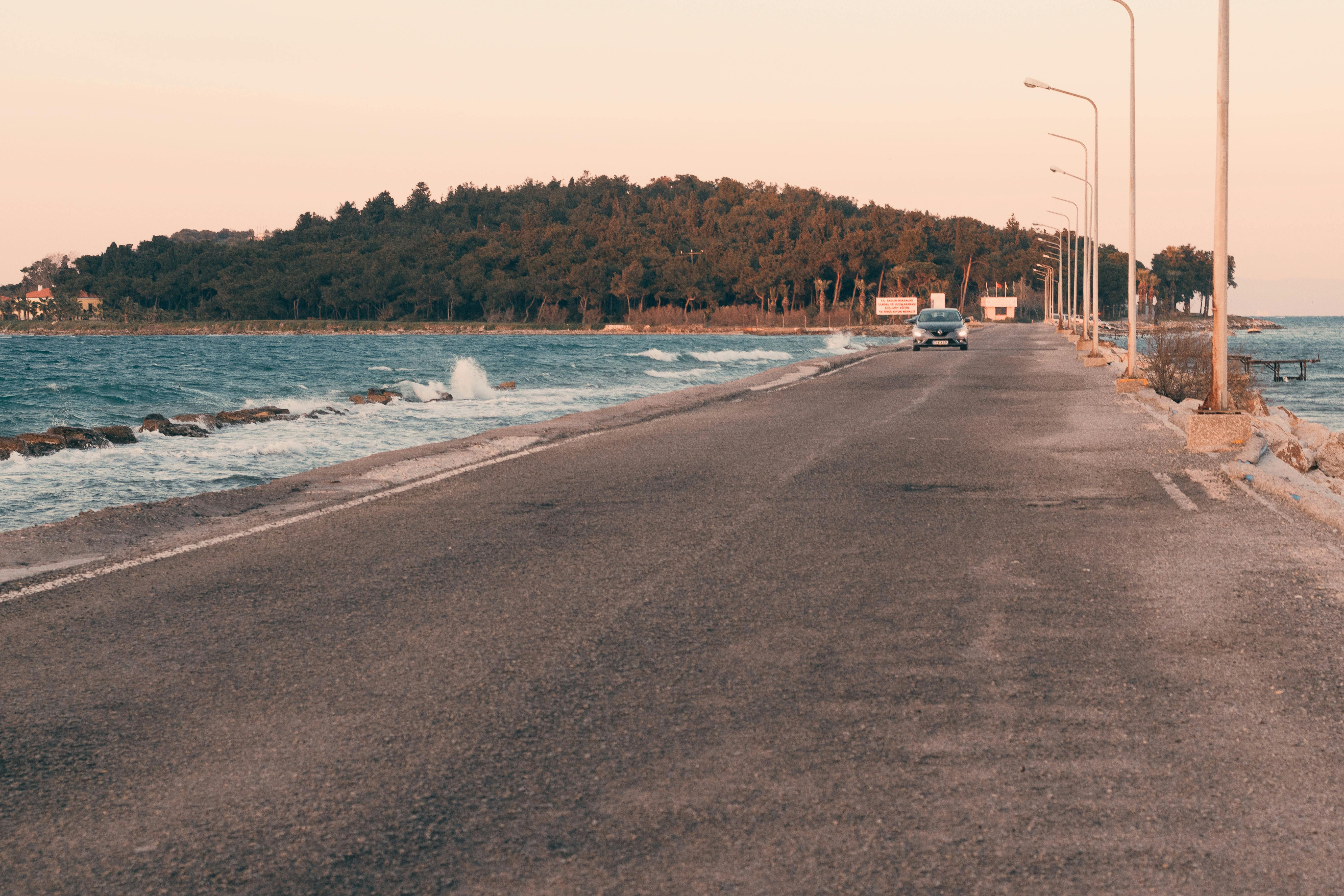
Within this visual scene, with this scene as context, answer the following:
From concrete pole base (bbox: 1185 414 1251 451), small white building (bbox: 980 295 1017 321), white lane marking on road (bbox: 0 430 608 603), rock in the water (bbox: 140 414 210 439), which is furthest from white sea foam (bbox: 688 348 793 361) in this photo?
small white building (bbox: 980 295 1017 321)

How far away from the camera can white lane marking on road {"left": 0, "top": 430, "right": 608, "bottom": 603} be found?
7.81 metres

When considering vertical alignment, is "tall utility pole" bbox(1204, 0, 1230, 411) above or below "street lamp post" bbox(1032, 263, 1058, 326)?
below

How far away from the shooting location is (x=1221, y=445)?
48.2 feet

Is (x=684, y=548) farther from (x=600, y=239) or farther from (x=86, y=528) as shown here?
(x=600, y=239)

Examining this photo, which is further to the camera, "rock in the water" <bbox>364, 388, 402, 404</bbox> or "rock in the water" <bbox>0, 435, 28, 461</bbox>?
"rock in the water" <bbox>364, 388, 402, 404</bbox>

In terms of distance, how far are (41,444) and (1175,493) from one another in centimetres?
1788

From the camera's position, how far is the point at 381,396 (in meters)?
37.2

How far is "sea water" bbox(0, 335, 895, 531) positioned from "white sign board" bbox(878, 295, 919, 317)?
38456mm

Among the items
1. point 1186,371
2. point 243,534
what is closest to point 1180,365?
point 1186,371

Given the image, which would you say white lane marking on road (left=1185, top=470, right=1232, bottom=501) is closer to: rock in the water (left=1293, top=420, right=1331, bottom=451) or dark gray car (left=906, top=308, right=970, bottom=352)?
rock in the water (left=1293, top=420, right=1331, bottom=451)

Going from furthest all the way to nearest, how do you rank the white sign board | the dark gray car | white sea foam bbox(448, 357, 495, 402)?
the white sign board → the dark gray car → white sea foam bbox(448, 357, 495, 402)

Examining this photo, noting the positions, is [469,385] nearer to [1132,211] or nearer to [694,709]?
[1132,211]

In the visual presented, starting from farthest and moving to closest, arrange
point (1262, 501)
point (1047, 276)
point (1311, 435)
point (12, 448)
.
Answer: point (1047, 276), point (1311, 435), point (12, 448), point (1262, 501)

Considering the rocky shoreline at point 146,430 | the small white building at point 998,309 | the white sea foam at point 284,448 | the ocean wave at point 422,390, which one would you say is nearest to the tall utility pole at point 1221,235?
the white sea foam at point 284,448
